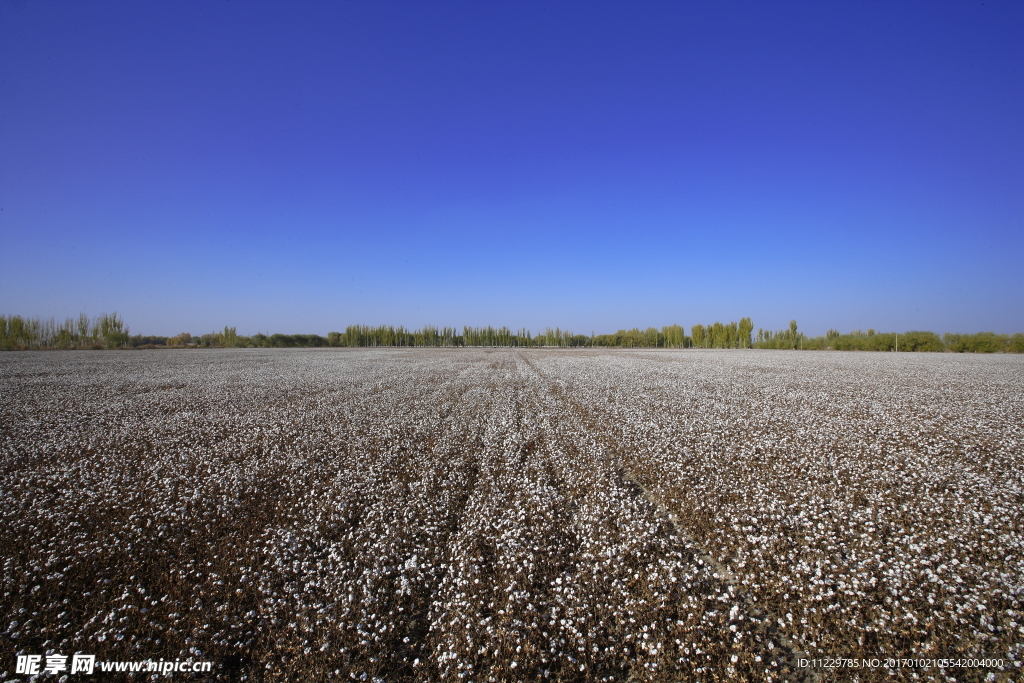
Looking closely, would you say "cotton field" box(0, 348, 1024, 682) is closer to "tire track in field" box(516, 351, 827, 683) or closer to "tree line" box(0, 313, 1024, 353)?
"tire track in field" box(516, 351, 827, 683)

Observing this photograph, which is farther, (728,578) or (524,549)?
(524,549)

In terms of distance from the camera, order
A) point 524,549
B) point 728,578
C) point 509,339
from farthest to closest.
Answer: point 509,339
point 524,549
point 728,578

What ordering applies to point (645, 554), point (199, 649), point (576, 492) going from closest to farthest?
point (199, 649) → point (645, 554) → point (576, 492)

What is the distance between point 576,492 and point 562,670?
2658 millimetres

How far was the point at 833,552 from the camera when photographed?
12.1ft

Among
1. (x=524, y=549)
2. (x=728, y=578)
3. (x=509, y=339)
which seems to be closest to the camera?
(x=728, y=578)

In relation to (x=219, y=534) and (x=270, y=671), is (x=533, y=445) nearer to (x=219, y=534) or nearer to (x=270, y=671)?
(x=219, y=534)

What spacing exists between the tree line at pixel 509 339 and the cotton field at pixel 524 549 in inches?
1741

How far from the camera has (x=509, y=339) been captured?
Answer: 253ft

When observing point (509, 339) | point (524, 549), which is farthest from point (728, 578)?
point (509, 339)

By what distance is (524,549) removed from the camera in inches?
153

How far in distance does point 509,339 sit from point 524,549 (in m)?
73.2

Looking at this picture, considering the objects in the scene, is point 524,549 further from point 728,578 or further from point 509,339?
point 509,339

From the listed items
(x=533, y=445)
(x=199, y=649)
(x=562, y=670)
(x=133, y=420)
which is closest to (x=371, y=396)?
(x=133, y=420)
